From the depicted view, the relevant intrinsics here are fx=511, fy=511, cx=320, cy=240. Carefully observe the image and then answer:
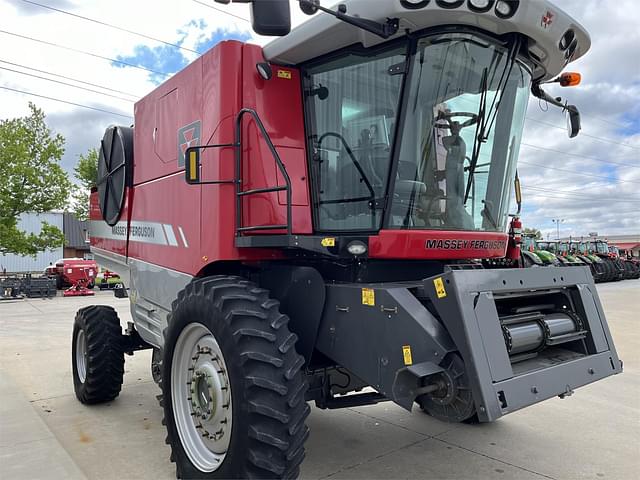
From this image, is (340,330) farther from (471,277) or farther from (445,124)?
(445,124)

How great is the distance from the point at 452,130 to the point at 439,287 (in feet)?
3.38

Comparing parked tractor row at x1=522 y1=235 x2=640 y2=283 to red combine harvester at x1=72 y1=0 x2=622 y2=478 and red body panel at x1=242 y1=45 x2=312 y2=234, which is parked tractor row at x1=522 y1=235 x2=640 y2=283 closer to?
red combine harvester at x1=72 y1=0 x2=622 y2=478

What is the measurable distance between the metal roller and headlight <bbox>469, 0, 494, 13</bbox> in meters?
1.77

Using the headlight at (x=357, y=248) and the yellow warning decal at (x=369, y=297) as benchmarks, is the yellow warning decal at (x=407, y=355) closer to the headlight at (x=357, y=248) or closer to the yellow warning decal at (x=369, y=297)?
the yellow warning decal at (x=369, y=297)

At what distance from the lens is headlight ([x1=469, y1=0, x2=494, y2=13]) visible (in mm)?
2809

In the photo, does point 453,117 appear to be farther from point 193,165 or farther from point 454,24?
point 193,165

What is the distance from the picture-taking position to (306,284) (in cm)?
336

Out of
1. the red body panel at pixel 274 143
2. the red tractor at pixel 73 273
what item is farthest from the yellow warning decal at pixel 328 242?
the red tractor at pixel 73 273

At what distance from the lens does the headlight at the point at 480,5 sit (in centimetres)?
281

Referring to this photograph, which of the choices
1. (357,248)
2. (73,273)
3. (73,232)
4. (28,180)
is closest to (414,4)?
(357,248)

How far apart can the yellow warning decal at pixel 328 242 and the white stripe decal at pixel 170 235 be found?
5.24ft

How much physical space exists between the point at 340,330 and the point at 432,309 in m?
0.57

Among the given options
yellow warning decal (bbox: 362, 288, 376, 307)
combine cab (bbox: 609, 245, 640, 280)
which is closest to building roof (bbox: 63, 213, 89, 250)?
combine cab (bbox: 609, 245, 640, 280)

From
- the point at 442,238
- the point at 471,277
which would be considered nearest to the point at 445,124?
the point at 442,238
